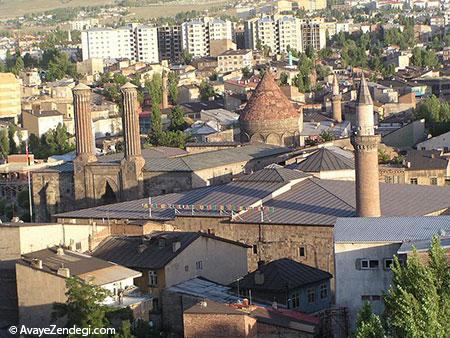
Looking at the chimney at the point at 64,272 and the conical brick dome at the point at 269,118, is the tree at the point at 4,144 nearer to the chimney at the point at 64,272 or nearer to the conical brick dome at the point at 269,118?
the conical brick dome at the point at 269,118

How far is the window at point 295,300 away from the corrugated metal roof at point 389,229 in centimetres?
190

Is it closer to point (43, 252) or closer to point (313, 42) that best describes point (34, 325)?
point (43, 252)

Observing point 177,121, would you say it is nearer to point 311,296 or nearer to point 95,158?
point 95,158

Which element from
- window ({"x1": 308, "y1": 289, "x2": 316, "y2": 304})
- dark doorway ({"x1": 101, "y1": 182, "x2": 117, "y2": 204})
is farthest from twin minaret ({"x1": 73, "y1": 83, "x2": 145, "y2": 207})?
window ({"x1": 308, "y1": 289, "x2": 316, "y2": 304})

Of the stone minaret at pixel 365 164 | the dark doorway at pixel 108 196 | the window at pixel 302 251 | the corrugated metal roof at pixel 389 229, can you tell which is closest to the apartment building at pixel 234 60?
the dark doorway at pixel 108 196

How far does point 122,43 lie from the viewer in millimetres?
169500

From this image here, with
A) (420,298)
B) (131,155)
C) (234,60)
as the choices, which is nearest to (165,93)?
(234,60)

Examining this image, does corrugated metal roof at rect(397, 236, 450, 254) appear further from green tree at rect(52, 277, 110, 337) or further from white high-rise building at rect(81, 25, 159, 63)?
white high-rise building at rect(81, 25, 159, 63)

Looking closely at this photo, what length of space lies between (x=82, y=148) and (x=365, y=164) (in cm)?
1644

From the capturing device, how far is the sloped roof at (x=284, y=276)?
31.4 m

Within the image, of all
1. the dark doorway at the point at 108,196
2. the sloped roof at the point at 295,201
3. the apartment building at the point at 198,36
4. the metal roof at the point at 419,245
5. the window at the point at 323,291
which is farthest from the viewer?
the apartment building at the point at 198,36

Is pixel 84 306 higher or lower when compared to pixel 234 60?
higher

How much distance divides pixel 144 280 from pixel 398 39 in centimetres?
12741

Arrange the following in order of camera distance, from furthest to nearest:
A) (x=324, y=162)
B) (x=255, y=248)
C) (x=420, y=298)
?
(x=324, y=162) < (x=255, y=248) < (x=420, y=298)
